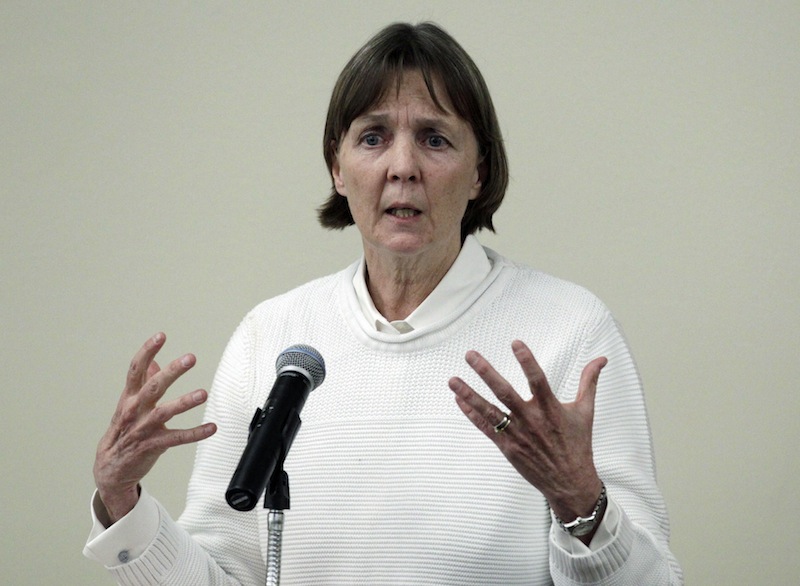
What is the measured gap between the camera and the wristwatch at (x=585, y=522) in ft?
5.61

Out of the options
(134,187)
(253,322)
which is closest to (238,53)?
(134,187)

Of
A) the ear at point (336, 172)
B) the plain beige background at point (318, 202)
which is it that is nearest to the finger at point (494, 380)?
the ear at point (336, 172)

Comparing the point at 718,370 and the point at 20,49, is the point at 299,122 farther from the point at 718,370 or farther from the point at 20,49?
the point at 718,370

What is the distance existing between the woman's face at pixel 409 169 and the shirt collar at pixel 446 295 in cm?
8

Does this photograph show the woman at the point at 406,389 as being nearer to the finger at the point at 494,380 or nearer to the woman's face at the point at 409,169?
the woman's face at the point at 409,169

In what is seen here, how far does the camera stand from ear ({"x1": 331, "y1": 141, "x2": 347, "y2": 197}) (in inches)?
92.7

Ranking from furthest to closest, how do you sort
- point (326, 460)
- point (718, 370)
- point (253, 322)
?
point (718, 370)
point (253, 322)
point (326, 460)

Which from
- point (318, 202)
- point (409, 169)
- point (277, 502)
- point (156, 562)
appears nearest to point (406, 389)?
point (409, 169)

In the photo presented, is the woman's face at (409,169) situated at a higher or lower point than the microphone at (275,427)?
higher

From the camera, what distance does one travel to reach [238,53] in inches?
145

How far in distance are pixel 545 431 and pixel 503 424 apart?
63 mm

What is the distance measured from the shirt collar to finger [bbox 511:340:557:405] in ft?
2.17

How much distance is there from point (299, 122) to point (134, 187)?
580 millimetres

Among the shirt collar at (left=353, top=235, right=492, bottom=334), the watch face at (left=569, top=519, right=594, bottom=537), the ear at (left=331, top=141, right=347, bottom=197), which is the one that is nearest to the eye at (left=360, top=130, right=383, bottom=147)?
the ear at (left=331, top=141, right=347, bottom=197)
